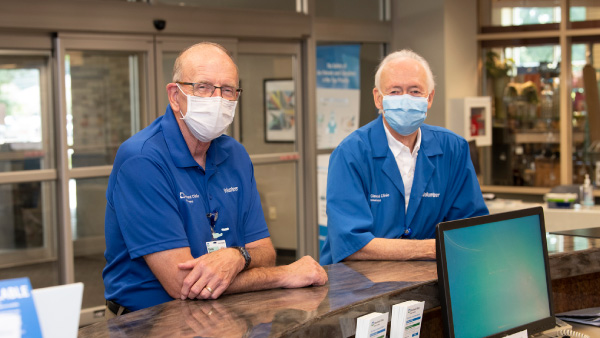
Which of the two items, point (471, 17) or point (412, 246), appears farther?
point (471, 17)

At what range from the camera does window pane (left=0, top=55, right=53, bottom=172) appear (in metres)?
4.69

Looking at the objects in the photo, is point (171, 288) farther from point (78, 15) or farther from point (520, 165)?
point (520, 165)

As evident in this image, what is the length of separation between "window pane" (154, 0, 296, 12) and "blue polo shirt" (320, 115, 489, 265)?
119 inches

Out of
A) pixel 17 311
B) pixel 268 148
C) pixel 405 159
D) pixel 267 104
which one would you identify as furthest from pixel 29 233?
pixel 17 311

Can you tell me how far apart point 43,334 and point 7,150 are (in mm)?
3766

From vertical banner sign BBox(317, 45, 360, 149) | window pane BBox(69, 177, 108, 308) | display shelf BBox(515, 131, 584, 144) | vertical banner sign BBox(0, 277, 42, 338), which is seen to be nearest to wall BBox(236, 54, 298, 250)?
vertical banner sign BBox(317, 45, 360, 149)

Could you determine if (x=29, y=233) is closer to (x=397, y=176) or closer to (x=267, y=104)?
(x=267, y=104)

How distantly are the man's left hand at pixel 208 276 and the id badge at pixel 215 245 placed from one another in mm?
224

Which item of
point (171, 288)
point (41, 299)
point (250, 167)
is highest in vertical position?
point (250, 167)

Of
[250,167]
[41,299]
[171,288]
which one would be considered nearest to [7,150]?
[250,167]

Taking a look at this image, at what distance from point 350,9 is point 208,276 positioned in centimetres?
508

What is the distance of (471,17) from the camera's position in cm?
709

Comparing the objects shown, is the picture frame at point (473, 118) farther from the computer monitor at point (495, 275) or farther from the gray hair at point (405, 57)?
the computer monitor at point (495, 275)

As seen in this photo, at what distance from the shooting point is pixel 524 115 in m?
7.34
